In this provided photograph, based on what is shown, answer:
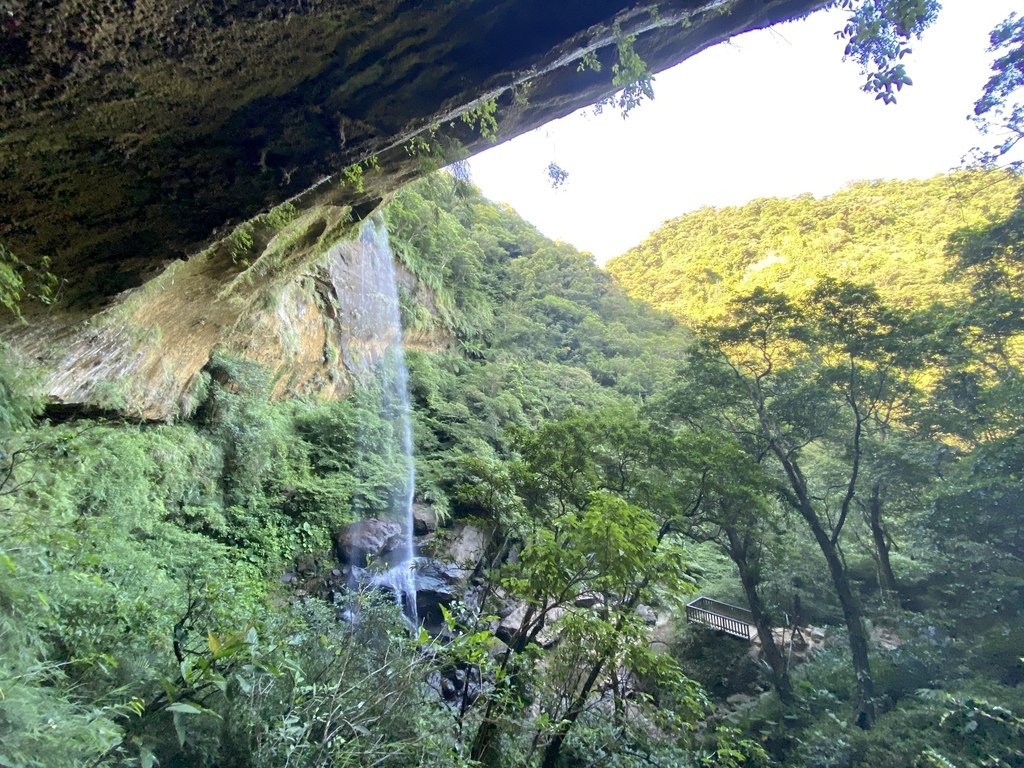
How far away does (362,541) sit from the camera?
Answer: 9.52 metres

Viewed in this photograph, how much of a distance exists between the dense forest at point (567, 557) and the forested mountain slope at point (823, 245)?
2.46 ft

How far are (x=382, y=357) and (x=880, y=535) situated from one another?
1401cm

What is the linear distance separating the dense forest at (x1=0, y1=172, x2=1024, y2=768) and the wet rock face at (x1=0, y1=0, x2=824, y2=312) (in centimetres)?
179

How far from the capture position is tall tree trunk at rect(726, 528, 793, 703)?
984 cm

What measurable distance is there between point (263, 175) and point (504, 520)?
680cm

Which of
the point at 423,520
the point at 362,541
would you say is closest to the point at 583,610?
the point at 362,541

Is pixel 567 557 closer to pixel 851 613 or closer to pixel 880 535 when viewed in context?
pixel 851 613

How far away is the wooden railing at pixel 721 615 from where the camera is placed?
13.3 meters

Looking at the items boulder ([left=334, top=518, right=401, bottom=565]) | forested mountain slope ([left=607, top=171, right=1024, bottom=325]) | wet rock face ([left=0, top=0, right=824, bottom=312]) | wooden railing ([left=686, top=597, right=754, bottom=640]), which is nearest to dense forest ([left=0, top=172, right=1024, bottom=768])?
boulder ([left=334, top=518, right=401, bottom=565])

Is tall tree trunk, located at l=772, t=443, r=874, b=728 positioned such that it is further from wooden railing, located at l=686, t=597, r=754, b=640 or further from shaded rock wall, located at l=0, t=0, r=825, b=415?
shaded rock wall, located at l=0, t=0, r=825, b=415

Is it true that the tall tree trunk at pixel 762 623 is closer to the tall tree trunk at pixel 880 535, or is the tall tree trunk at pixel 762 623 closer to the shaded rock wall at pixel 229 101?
the tall tree trunk at pixel 880 535

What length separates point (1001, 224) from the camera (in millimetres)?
10109

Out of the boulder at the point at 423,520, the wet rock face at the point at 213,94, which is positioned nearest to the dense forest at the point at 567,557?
the boulder at the point at 423,520

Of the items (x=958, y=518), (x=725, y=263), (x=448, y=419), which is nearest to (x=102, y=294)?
(x=448, y=419)
